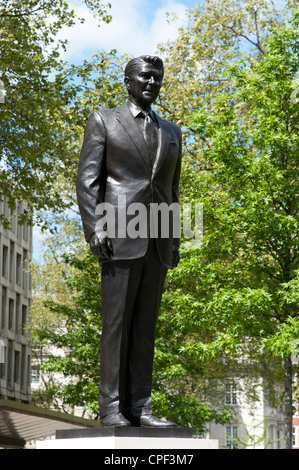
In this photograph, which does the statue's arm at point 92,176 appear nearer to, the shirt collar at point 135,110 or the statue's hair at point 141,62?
the shirt collar at point 135,110

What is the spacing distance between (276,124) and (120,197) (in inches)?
502

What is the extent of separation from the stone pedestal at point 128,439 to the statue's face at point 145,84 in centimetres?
237

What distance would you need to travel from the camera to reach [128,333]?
5.43 metres

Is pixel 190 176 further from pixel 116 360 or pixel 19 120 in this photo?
pixel 116 360

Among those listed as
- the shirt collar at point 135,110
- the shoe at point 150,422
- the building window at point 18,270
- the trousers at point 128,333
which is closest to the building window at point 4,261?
the building window at point 18,270

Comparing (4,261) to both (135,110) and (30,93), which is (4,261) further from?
(135,110)

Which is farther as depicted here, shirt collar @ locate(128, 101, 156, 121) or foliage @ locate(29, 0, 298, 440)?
foliage @ locate(29, 0, 298, 440)

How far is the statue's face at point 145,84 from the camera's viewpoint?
5.64 m

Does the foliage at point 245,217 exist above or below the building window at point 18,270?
below

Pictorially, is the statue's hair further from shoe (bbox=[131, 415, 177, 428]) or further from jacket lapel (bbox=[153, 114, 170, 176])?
shoe (bbox=[131, 415, 177, 428])

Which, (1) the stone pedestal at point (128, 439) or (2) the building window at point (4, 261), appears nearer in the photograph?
(1) the stone pedestal at point (128, 439)

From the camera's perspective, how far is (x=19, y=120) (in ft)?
62.7

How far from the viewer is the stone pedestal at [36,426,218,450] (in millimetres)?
4699

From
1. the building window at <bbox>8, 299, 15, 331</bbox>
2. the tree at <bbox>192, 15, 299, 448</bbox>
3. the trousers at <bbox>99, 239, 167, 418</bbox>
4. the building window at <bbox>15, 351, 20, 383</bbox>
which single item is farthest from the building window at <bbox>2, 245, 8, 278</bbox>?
the trousers at <bbox>99, 239, 167, 418</bbox>
